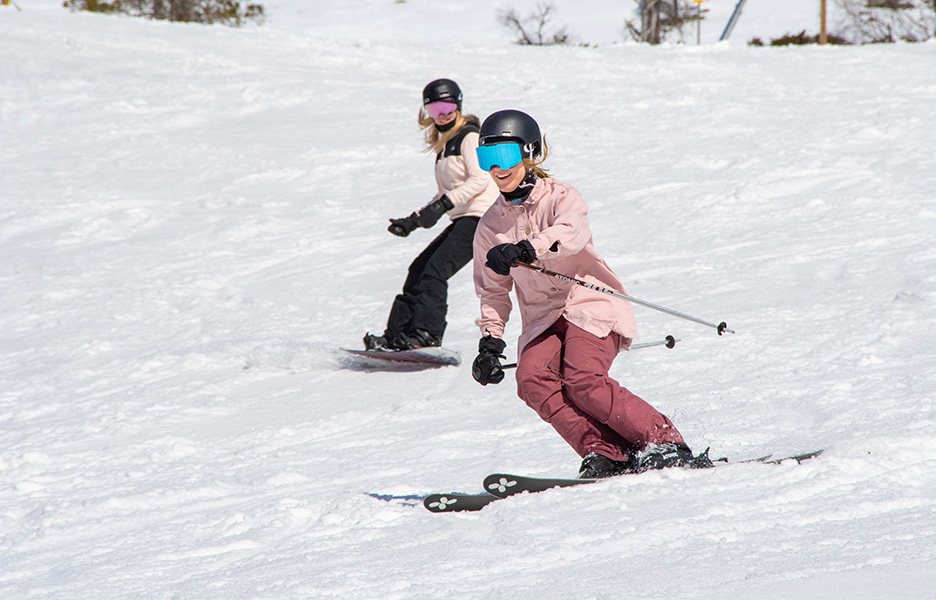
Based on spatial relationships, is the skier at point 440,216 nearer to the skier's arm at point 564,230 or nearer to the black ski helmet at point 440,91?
the black ski helmet at point 440,91

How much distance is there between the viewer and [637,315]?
659cm

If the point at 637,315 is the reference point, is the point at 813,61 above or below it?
above

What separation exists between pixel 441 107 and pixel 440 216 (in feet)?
2.16

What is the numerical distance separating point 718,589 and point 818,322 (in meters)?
3.65

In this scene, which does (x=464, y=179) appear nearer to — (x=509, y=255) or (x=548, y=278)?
(x=548, y=278)

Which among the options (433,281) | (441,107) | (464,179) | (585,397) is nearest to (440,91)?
(441,107)

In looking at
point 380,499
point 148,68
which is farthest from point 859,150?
point 148,68

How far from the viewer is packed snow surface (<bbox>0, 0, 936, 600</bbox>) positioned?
2.96 metres

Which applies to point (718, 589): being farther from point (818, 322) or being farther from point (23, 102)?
point (23, 102)

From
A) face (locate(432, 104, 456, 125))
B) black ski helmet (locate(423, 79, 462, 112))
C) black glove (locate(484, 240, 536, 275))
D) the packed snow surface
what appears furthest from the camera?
face (locate(432, 104, 456, 125))

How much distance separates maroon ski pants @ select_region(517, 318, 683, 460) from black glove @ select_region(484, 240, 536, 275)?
1.45ft

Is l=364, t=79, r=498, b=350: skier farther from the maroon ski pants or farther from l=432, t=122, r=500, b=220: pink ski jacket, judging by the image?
the maroon ski pants

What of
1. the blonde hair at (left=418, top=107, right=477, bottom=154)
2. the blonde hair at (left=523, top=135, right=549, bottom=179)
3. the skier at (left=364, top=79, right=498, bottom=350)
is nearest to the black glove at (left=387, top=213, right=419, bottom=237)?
the skier at (left=364, top=79, right=498, bottom=350)

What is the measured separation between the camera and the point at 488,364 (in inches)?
137
